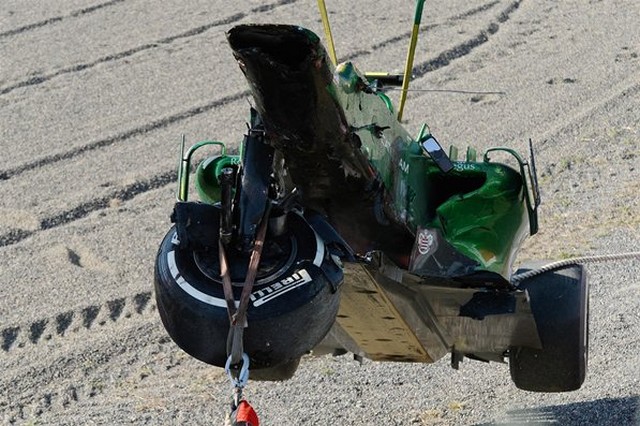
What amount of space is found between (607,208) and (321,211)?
5719 mm

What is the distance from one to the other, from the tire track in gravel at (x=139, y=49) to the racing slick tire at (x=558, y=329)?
808 cm

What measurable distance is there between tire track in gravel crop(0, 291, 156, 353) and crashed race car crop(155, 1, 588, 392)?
7.13 feet

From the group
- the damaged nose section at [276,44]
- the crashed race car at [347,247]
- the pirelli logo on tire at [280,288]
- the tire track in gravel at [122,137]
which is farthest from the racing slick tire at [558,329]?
the tire track in gravel at [122,137]

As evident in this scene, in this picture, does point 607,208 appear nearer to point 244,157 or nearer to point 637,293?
point 637,293

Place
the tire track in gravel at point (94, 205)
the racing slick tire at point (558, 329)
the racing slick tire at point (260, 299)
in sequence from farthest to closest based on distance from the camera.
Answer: the tire track in gravel at point (94, 205) < the racing slick tire at point (558, 329) < the racing slick tire at point (260, 299)

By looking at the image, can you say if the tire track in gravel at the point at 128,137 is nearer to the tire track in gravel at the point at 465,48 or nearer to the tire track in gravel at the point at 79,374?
the tire track in gravel at the point at 465,48

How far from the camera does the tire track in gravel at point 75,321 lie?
30.8 feet

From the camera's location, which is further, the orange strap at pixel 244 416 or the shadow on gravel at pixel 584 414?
the shadow on gravel at pixel 584 414

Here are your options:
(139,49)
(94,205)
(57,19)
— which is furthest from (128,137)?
(57,19)

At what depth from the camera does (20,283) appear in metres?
10.3

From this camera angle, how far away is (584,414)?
8219mm

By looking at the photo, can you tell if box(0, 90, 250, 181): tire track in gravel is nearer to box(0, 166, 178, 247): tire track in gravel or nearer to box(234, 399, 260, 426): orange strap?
box(0, 166, 178, 247): tire track in gravel

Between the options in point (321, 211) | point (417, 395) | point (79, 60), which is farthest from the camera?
point (79, 60)

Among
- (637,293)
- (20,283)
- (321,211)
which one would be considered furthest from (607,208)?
(321,211)
